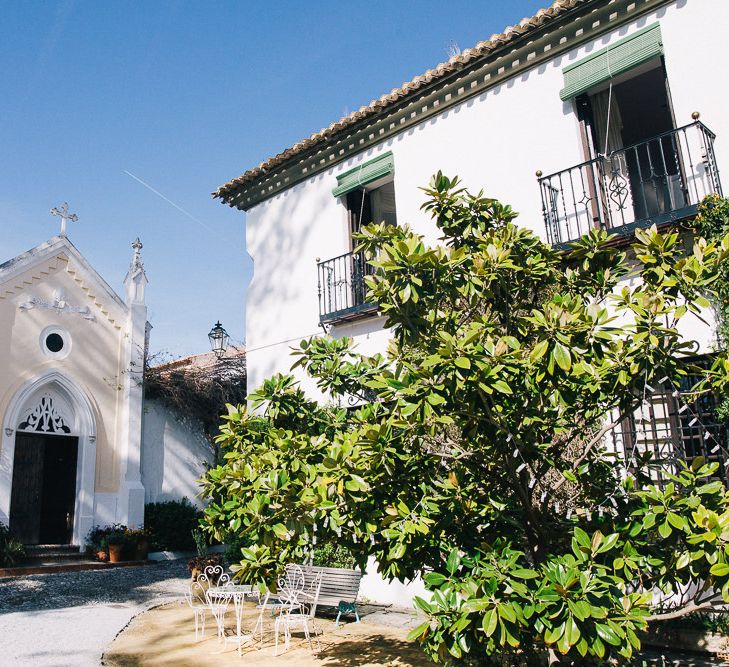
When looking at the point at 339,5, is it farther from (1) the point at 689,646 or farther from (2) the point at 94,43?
(1) the point at 689,646

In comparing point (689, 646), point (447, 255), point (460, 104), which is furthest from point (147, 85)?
point (689, 646)

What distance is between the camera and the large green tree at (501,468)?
3266 mm

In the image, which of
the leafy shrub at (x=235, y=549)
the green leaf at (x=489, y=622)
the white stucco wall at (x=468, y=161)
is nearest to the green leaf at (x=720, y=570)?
the green leaf at (x=489, y=622)

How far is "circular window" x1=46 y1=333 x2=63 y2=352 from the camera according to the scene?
578 inches

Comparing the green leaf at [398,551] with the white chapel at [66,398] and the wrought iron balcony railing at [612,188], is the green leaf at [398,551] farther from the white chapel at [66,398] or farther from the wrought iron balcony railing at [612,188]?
the white chapel at [66,398]

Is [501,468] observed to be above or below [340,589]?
above

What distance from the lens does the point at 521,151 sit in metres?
8.69

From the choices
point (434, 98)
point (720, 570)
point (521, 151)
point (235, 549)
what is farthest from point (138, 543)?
point (720, 570)

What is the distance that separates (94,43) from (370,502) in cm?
887

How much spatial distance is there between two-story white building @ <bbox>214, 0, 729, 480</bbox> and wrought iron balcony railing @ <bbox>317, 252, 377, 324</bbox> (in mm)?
34

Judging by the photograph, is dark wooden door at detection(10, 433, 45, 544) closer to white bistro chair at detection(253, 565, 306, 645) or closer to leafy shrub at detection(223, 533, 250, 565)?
leafy shrub at detection(223, 533, 250, 565)

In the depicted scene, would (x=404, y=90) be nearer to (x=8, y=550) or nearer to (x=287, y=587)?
(x=287, y=587)

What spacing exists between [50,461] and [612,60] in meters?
14.0

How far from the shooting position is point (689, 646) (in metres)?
5.94
